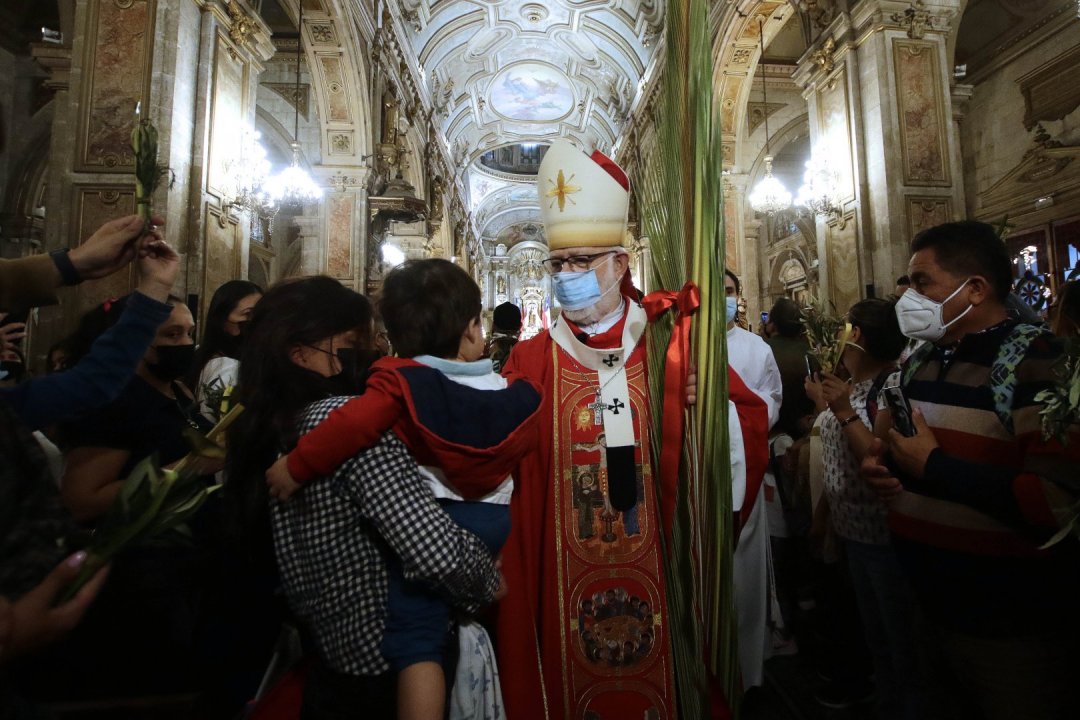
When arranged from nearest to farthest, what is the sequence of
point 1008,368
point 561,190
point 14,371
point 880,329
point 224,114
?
point 1008,368 < point 561,190 < point 880,329 < point 14,371 < point 224,114

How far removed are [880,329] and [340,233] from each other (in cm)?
938

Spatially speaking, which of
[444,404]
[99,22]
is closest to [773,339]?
[444,404]

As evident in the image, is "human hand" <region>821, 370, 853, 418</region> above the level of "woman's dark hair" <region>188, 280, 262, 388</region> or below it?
below

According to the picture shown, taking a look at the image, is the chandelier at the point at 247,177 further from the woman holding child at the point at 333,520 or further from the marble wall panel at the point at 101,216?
the woman holding child at the point at 333,520

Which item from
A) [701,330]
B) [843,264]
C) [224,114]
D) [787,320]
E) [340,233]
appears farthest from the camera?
[340,233]

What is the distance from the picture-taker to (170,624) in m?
1.46

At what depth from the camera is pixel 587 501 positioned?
1906mm

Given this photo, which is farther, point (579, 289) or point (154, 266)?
point (579, 289)

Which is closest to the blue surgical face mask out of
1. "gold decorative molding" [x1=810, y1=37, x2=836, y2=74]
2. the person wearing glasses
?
the person wearing glasses

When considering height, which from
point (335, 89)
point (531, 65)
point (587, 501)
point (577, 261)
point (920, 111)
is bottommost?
point (587, 501)

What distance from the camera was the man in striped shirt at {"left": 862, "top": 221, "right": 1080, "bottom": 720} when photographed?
4.63 ft

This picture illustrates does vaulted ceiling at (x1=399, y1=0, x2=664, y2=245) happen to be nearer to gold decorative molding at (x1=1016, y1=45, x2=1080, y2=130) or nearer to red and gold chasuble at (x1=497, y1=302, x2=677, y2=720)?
gold decorative molding at (x1=1016, y1=45, x2=1080, y2=130)

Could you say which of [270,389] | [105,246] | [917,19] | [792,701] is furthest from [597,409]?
[917,19]

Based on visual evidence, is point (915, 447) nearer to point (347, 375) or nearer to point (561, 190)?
point (561, 190)
